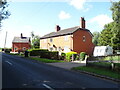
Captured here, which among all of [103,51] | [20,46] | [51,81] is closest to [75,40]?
[103,51]

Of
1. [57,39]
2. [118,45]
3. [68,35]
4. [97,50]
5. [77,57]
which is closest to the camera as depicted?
[77,57]

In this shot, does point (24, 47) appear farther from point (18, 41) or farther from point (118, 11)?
point (118, 11)

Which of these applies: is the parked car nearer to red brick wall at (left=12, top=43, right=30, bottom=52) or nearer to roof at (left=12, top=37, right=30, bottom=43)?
red brick wall at (left=12, top=43, right=30, bottom=52)

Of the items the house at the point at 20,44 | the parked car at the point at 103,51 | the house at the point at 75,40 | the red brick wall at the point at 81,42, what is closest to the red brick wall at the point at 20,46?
the house at the point at 20,44

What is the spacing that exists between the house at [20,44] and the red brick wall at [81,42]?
4561 centimetres

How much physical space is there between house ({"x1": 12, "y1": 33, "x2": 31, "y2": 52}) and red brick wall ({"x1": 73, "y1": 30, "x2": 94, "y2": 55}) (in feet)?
150

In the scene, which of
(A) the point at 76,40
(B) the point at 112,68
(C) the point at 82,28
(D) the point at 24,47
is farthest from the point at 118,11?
(D) the point at 24,47

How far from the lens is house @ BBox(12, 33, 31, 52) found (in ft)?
266

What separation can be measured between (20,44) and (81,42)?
4693 cm

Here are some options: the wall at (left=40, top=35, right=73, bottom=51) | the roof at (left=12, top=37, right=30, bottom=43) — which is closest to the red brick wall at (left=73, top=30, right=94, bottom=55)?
the wall at (left=40, top=35, right=73, bottom=51)

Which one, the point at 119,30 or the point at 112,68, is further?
the point at 119,30

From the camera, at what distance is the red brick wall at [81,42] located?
4152 cm

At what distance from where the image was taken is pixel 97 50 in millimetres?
39938

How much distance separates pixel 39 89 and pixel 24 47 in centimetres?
7683
